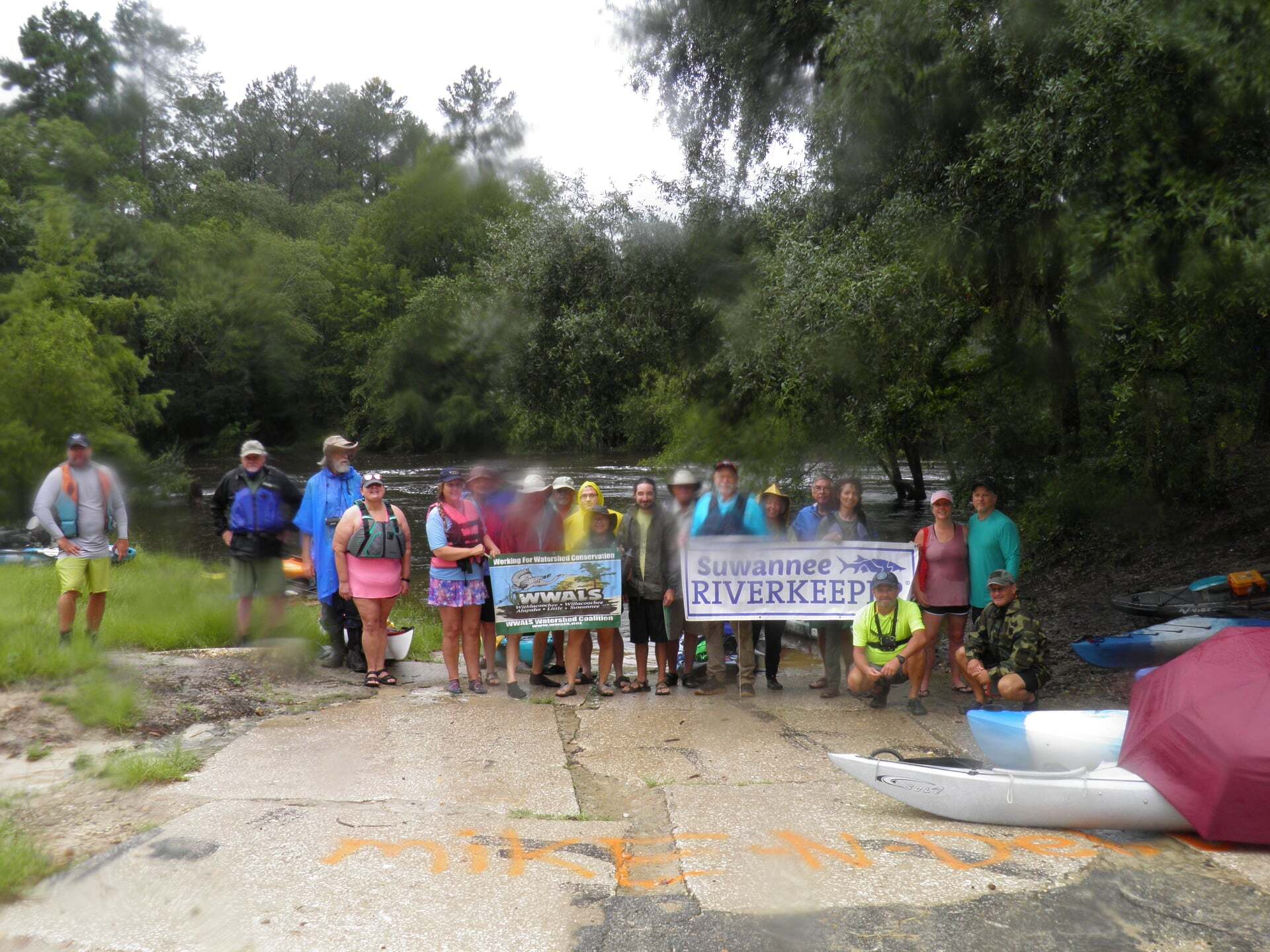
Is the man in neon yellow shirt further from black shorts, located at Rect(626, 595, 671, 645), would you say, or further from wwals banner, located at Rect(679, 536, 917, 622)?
black shorts, located at Rect(626, 595, 671, 645)

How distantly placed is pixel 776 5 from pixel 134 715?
10447 millimetres

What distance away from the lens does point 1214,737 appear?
5141mm

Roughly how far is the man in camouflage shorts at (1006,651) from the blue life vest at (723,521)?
201 cm

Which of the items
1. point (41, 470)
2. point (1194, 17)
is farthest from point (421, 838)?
point (41, 470)

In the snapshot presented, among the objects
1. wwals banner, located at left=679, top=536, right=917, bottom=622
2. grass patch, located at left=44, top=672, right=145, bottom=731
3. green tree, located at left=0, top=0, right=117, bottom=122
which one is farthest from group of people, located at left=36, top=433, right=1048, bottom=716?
green tree, located at left=0, top=0, right=117, bottom=122

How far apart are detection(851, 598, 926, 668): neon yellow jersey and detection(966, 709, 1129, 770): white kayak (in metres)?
1.40

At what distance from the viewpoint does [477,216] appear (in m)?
21.5

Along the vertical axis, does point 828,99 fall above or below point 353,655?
above

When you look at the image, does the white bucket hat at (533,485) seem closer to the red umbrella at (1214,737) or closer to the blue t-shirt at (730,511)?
the blue t-shirt at (730,511)

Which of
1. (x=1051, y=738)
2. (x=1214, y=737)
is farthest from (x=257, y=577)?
(x=1214, y=737)

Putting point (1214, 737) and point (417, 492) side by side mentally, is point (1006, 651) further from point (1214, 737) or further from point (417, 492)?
point (417, 492)

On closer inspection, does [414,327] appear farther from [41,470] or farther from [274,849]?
[274,849]

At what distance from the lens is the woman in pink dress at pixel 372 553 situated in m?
8.38

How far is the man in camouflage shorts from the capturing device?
23.6 feet
